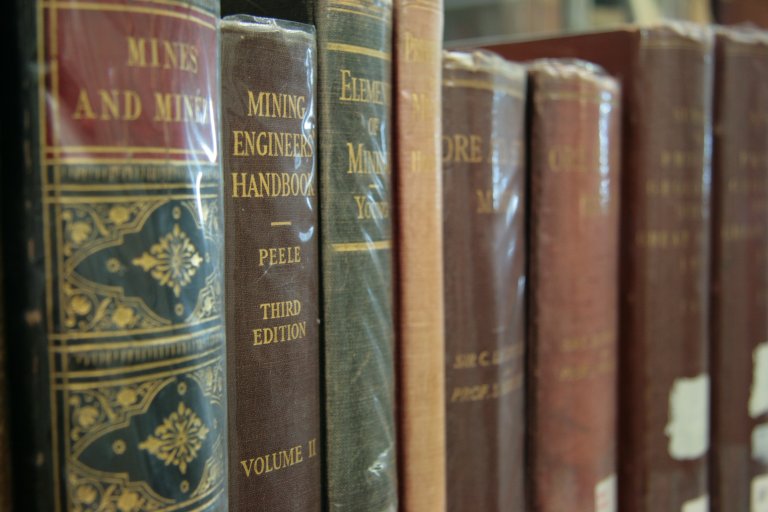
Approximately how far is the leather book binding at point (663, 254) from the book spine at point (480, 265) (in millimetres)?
140

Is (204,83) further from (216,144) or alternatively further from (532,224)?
(532,224)

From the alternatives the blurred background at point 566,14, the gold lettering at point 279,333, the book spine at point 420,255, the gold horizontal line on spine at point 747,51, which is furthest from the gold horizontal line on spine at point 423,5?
the blurred background at point 566,14

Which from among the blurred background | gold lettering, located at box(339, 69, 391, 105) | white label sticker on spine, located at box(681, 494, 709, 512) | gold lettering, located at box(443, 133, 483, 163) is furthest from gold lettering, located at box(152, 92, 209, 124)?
the blurred background

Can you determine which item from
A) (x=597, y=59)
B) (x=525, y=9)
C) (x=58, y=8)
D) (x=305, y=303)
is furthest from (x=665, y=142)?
(x=525, y=9)

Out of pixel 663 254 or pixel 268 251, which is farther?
pixel 663 254

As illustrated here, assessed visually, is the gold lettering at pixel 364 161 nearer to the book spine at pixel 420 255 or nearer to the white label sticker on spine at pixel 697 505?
the book spine at pixel 420 255

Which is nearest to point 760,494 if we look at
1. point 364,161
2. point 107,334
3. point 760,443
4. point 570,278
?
point 760,443

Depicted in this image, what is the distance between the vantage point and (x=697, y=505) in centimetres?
64

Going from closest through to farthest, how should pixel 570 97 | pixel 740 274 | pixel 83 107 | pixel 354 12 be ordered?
A: 1. pixel 83 107
2. pixel 354 12
3. pixel 570 97
4. pixel 740 274

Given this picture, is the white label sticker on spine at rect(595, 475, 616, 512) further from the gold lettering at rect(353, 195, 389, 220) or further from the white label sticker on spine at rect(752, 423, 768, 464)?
the gold lettering at rect(353, 195, 389, 220)

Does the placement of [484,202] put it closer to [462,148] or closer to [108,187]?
[462,148]

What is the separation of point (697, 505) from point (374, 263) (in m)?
0.43

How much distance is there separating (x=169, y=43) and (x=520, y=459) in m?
0.41

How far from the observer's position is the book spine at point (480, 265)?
0.49 meters
